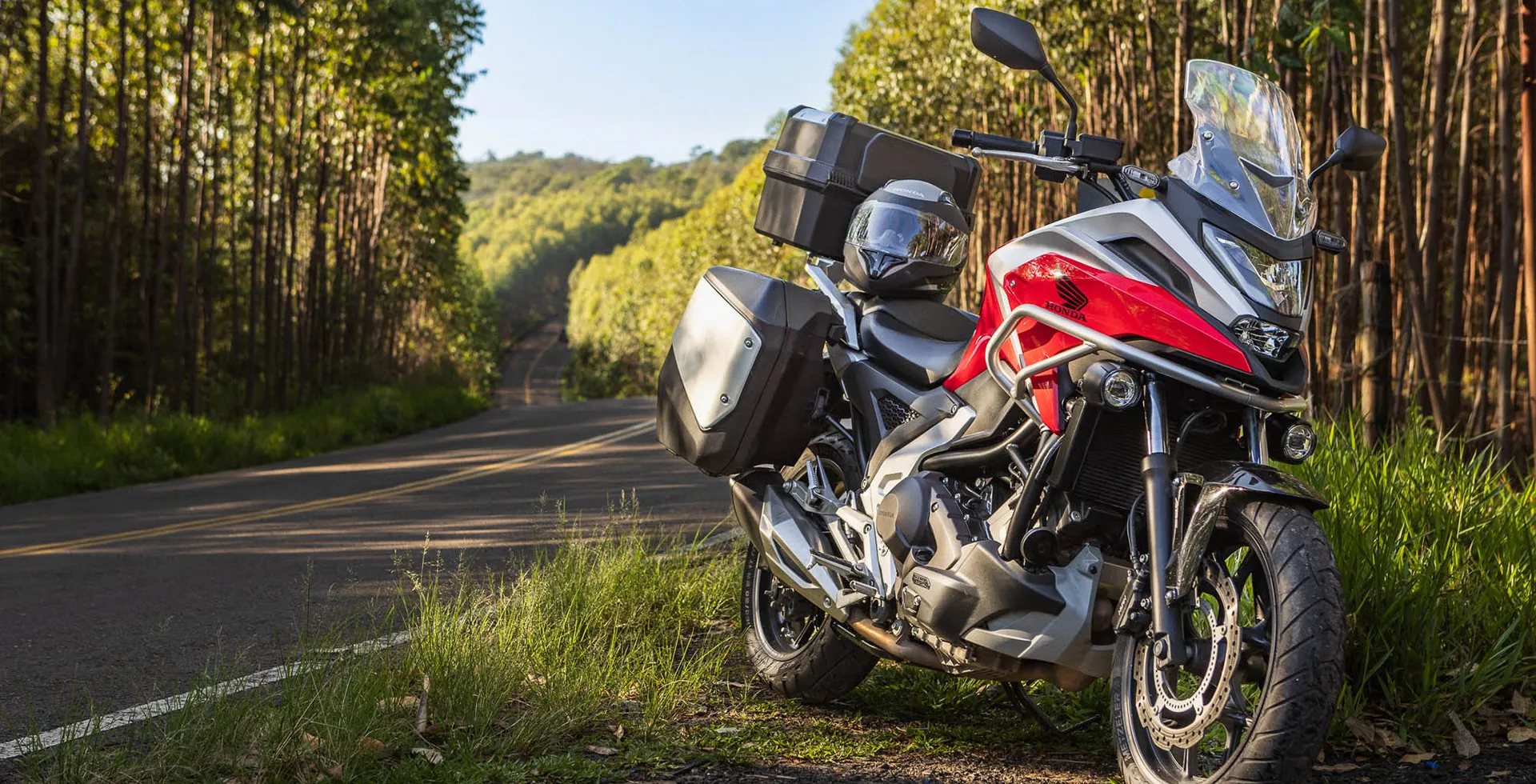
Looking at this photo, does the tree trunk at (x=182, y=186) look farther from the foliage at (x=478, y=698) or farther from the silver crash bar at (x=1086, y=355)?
the silver crash bar at (x=1086, y=355)

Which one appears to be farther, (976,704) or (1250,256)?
(976,704)

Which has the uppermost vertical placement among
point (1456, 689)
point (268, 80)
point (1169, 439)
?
point (268, 80)

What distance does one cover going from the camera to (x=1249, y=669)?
3031 millimetres

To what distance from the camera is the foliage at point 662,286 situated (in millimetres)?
65688

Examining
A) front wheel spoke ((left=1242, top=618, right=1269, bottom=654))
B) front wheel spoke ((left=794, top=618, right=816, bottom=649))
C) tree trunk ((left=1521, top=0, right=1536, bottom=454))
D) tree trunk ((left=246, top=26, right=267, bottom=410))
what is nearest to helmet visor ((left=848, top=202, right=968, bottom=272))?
front wheel spoke ((left=794, top=618, right=816, bottom=649))

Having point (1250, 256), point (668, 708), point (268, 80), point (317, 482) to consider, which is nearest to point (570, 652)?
point (668, 708)

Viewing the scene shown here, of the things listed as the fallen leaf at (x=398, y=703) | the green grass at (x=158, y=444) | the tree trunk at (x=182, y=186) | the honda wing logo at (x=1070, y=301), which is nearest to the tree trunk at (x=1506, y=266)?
the honda wing logo at (x=1070, y=301)

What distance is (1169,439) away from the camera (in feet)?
11.0

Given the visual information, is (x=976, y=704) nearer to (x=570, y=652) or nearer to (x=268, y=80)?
A: (x=570, y=652)

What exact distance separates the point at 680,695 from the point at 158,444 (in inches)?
498

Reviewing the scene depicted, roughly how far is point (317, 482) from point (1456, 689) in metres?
10.9

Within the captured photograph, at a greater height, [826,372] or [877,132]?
[877,132]

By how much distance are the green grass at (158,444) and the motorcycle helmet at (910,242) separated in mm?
10264

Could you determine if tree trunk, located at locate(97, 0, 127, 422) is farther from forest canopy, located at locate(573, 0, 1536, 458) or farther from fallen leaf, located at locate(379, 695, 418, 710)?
fallen leaf, located at locate(379, 695, 418, 710)
